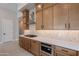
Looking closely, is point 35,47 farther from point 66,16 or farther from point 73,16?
point 73,16

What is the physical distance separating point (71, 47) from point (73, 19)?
1.96ft

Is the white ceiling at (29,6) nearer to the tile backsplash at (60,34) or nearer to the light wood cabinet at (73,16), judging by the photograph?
the tile backsplash at (60,34)

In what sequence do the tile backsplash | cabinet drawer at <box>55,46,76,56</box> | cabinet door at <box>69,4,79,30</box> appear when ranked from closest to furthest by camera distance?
cabinet drawer at <box>55,46,76,56</box>, cabinet door at <box>69,4,79,30</box>, the tile backsplash

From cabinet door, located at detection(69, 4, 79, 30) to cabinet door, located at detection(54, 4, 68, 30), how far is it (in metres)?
0.12

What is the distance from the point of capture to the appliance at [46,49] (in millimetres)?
2798

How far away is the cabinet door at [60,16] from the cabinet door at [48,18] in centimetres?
14

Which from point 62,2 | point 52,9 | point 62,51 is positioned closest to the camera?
point 62,51

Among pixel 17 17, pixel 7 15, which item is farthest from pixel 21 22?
pixel 7 15

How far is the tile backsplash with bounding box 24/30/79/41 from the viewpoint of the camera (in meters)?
2.74

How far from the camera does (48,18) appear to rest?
3238 millimetres

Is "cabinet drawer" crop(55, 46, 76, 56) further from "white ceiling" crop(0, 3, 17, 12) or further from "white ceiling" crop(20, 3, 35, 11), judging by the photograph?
"white ceiling" crop(0, 3, 17, 12)

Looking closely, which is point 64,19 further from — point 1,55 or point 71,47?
point 1,55

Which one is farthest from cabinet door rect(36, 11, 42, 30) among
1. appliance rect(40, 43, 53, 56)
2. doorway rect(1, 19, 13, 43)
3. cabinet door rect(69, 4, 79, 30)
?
cabinet door rect(69, 4, 79, 30)

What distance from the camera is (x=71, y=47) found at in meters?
2.37
